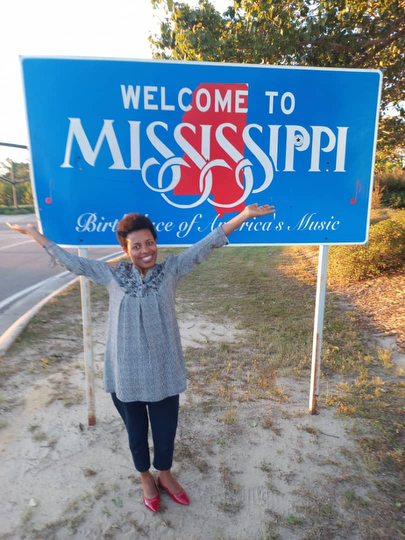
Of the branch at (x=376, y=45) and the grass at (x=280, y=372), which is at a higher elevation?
the branch at (x=376, y=45)

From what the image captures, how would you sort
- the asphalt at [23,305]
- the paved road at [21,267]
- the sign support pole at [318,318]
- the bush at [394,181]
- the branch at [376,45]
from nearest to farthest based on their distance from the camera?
the sign support pole at [318,318], the asphalt at [23,305], the branch at [376,45], the paved road at [21,267], the bush at [394,181]

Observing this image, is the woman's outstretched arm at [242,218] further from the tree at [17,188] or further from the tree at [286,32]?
the tree at [17,188]

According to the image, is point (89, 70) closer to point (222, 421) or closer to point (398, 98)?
point (222, 421)

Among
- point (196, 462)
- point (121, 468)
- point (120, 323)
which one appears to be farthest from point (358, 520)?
point (120, 323)

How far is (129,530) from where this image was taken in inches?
76.6

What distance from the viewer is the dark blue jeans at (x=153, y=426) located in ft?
6.62

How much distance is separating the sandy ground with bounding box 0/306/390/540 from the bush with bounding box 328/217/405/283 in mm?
4066

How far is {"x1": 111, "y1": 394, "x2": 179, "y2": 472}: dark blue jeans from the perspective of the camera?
2.02 meters

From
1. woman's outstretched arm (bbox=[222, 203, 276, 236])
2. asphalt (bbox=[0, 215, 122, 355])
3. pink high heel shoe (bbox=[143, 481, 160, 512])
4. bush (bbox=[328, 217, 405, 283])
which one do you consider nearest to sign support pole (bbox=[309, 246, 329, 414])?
woman's outstretched arm (bbox=[222, 203, 276, 236])

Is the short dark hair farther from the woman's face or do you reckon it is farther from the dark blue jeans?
→ the dark blue jeans

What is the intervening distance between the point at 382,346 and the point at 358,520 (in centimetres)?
261

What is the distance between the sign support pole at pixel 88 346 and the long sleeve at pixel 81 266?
1.95 ft

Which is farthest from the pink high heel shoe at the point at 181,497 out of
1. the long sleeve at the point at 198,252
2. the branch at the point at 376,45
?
the branch at the point at 376,45

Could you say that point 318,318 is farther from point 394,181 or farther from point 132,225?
point 394,181
